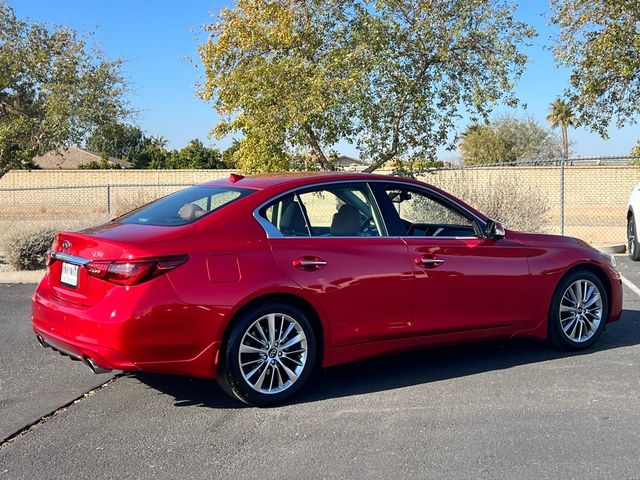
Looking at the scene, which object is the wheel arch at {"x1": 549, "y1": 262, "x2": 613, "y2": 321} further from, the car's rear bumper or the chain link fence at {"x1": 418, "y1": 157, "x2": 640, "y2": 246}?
the chain link fence at {"x1": 418, "y1": 157, "x2": 640, "y2": 246}

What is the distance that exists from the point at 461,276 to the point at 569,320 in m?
1.39

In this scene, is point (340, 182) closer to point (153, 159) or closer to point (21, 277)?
point (21, 277)

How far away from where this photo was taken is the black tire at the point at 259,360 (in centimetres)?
489

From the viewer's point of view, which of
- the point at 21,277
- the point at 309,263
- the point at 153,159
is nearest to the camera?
the point at 309,263

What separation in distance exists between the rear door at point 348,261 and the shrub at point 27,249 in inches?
287

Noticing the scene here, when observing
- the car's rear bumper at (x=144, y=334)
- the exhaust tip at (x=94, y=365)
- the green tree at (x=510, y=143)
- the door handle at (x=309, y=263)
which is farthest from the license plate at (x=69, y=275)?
the green tree at (x=510, y=143)

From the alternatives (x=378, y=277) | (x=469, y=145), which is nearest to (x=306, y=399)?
(x=378, y=277)

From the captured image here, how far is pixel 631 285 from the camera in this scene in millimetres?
10297

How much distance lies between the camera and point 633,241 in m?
12.9

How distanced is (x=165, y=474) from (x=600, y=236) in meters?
16.3

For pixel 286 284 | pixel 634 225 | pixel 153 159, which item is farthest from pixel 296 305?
pixel 153 159

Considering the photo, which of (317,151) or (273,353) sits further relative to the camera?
(317,151)

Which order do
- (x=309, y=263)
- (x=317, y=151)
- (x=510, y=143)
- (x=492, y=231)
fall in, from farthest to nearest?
(x=510, y=143) → (x=317, y=151) → (x=492, y=231) → (x=309, y=263)

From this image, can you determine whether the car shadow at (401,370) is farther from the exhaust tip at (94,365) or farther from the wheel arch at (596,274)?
the exhaust tip at (94,365)
